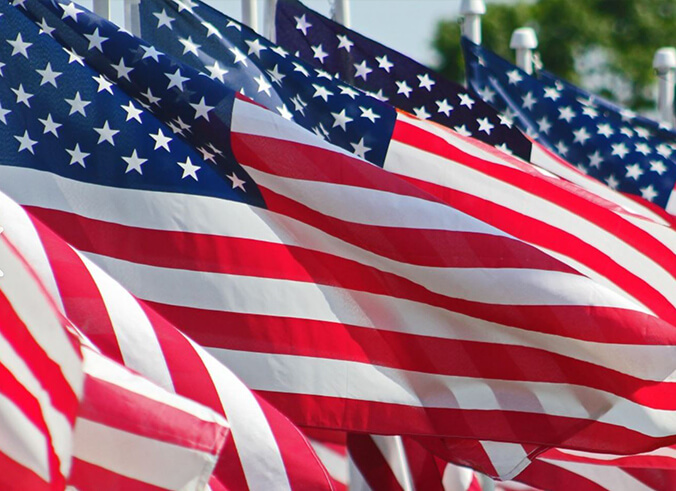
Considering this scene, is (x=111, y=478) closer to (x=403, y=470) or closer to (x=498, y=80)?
(x=403, y=470)

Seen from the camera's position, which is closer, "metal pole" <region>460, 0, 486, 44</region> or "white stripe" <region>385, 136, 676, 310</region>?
"white stripe" <region>385, 136, 676, 310</region>

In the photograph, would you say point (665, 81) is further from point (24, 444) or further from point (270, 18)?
point (24, 444)

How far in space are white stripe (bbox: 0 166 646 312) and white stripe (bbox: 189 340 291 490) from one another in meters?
0.90

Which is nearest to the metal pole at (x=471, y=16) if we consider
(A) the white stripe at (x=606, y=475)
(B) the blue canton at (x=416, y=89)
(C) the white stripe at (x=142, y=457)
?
(B) the blue canton at (x=416, y=89)

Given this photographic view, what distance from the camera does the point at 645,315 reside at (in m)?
5.80

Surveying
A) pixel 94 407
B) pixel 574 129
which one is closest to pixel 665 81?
pixel 574 129

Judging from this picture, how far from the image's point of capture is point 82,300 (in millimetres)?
4887

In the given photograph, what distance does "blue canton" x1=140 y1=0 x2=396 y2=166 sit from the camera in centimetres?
636

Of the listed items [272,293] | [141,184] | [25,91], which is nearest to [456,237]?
[272,293]

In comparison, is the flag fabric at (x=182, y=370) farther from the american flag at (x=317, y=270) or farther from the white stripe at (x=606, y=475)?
the white stripe at (x=606, y=475)

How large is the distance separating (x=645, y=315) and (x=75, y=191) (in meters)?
2.13

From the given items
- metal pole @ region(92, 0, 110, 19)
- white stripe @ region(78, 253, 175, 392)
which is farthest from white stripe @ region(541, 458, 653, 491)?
white stripe @ region(78, 253, 175, 392)

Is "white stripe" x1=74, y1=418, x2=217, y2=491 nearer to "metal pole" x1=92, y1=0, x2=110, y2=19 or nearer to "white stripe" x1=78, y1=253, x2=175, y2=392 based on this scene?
"white stripe" x1=78, y1=253, x2=175, y2=392

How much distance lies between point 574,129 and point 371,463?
8.22 feet
